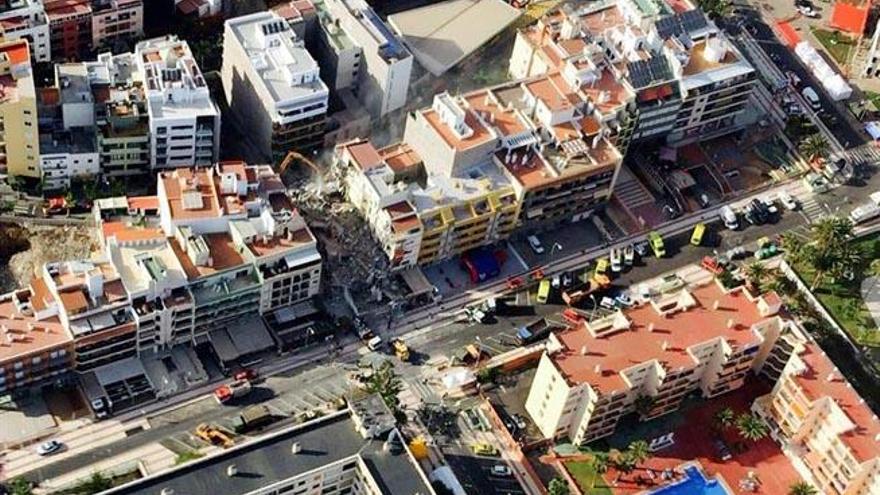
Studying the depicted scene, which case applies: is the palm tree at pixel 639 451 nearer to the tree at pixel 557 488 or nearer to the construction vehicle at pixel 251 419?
the tree at pixel 557 488

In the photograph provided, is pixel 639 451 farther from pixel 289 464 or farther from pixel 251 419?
pixel 251 419

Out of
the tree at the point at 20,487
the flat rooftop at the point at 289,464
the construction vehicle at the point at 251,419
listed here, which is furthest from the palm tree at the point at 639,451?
the tree at the point at 20,487

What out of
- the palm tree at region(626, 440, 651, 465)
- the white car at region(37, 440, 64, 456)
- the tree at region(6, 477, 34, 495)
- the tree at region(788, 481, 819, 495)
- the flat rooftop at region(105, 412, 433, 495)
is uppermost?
the white car at region(37, 440, 64, 456)

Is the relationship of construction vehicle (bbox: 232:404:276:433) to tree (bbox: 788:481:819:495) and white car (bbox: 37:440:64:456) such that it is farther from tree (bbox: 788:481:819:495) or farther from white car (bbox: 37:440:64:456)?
tree (bbox: 788:481:819:495)

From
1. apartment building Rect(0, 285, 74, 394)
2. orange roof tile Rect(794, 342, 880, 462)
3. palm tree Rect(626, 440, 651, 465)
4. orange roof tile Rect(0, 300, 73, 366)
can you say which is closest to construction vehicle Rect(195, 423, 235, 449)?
apartment building Rect(0, 285, 74, 394)

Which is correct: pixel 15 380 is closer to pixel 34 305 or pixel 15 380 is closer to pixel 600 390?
pixel 34 305
